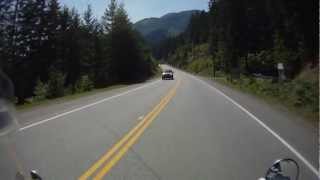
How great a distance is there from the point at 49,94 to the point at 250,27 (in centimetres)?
4855

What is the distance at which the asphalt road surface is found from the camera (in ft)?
29.3

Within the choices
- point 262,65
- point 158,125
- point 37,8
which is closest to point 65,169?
point 158,125

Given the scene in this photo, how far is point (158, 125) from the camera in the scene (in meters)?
17.0

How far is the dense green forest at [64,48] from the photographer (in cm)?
6462

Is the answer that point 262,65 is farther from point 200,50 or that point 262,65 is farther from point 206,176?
point 200,50

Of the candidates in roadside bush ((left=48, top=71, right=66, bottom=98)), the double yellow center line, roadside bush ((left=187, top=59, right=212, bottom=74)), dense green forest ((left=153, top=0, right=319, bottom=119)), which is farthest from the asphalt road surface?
roadside bush ((left=187, top=59, right=212, bottom=74))

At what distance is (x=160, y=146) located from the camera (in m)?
12.2

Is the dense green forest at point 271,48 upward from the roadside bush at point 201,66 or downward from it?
upward

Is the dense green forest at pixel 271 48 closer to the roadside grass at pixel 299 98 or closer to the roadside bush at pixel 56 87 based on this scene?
the roadside grass at pixel 299 98

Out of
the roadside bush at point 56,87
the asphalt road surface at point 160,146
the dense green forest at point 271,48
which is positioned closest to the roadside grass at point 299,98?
the dense green forest at point 271,48

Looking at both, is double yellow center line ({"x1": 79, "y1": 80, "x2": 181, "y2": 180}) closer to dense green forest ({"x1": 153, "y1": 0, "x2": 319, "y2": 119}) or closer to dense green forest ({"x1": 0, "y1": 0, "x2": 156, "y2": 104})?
dense green forest ({"x1": 153, "y1": 0, "x2": 319, "y2": 119})

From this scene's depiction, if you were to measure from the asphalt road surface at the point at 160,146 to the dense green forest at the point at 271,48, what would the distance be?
5.33m

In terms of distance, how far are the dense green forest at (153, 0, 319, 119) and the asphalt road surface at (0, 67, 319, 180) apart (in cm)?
533

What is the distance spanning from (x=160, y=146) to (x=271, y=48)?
72.5 metres
